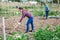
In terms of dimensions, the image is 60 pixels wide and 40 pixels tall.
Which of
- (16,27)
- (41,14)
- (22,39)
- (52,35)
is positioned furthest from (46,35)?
(41,14)

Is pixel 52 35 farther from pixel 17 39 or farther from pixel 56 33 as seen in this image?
pixel 17 39

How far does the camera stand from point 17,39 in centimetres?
886

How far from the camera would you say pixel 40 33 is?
29.5 feet

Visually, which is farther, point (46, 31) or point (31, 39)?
point (31, 39)

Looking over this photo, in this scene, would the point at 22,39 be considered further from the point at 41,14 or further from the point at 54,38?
the point at 41,14

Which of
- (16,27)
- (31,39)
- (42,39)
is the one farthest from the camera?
(16,27)

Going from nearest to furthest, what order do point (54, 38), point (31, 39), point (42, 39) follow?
point (54, 38)
point (42, 39)
point (31, 39)

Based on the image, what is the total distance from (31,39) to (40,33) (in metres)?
0.70

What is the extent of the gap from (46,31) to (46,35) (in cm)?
36

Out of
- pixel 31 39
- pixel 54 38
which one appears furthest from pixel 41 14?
pixel 54 38

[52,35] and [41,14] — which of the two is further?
[41,14]

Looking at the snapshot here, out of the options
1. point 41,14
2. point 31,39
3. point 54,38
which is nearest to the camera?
point 54,38

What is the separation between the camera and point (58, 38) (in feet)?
27.1

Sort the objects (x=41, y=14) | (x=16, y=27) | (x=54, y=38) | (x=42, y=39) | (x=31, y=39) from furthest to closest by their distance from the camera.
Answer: (x=41, y=14) → (x=16, y=27) → (x=31, y=39) → (x=42, y=39) → (x=54, y=38)
